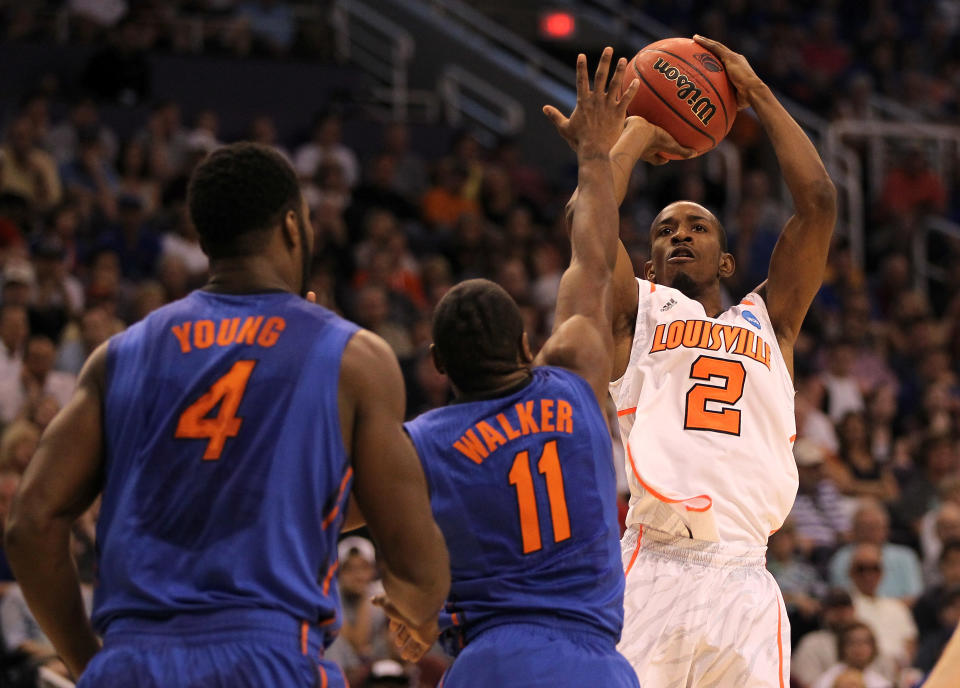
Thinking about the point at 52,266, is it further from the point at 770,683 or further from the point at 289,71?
the point at 770,683

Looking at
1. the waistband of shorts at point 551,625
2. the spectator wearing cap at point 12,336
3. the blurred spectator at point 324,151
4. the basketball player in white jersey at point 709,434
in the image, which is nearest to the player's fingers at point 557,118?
the basketball player in white jersey at point 709,434

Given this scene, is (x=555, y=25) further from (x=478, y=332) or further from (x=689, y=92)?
(x=478, y=332)

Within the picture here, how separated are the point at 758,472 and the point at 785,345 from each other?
0.58 m

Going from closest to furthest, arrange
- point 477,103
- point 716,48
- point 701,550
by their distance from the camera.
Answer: point 701,550 → point 716,48 → point 477,103

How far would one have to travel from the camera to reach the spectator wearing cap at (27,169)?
1062cm

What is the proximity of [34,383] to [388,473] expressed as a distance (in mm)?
6472

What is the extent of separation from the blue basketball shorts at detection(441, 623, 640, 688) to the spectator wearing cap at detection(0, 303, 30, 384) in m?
6.27

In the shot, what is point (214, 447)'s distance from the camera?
283 centimetres

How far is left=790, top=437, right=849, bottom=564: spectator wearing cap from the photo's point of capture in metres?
10.3

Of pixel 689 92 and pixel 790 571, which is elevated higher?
pixel 689 92

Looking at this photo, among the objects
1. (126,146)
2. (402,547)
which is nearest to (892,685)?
(402,547)

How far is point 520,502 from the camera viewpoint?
11.4 feet

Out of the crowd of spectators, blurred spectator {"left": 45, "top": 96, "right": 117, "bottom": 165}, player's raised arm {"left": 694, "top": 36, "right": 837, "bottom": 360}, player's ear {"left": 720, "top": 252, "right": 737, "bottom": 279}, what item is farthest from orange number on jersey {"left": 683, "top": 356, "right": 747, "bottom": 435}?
blurred spectator {"left": 45, "top": 96, "right": 117, "bottom": 165}

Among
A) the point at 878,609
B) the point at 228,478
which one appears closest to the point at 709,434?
the point at 228,478
